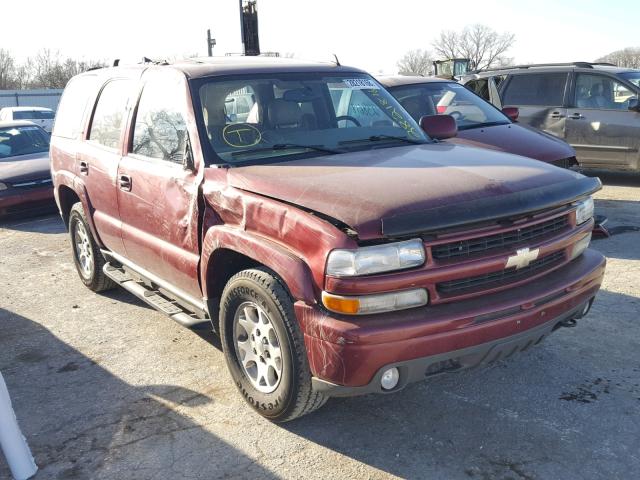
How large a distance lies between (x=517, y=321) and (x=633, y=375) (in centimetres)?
127

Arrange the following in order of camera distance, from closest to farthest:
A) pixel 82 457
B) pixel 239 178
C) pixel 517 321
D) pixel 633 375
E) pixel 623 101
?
pixel 517 321, pixel 82 457, pixel 239 178, pixel 633 375, pixel 623 101

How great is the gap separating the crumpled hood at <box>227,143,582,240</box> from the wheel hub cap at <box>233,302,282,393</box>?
2.18 feet

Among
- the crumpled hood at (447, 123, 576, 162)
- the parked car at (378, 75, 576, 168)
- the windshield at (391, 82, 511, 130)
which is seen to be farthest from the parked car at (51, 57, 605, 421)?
the windshield at (391, 82, 511, 130)

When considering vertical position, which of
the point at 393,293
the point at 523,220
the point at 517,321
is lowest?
the point at 517,321

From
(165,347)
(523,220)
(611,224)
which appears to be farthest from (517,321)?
(611,224)

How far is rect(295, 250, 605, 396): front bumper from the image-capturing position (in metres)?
2.81

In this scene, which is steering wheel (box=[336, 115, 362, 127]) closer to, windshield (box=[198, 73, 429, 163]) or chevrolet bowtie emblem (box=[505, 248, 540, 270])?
windshield (box=[198, 73, 429, 163])

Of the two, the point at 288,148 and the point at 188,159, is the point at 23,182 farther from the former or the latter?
the point at 288,148

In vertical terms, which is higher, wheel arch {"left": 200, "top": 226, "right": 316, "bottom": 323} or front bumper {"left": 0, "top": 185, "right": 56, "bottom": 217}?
wheel arch {"left": 200, "top": 226, "right": 316, "bottom": 323}

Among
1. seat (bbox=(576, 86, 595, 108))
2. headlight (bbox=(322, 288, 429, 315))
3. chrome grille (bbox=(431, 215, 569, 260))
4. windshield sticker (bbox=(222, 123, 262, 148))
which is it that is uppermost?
windshield sticker (bbox=(222, 123, 262, 148))

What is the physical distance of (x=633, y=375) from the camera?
12.5ft

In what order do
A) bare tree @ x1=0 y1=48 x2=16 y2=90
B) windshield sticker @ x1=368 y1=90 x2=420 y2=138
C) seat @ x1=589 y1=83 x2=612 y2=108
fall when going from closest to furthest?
1. windshield sticker @ x1=368 y1=90 x2=420 y2=138
2. seat @ x1=589 y1=83 x2=612 y2=108
3. bare tree @ x1=0 y1=48 x2=16 y2=90

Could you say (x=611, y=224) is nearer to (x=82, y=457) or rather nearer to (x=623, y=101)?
(x=623, y=101)

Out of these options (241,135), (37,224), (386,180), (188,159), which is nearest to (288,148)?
(241,135)
